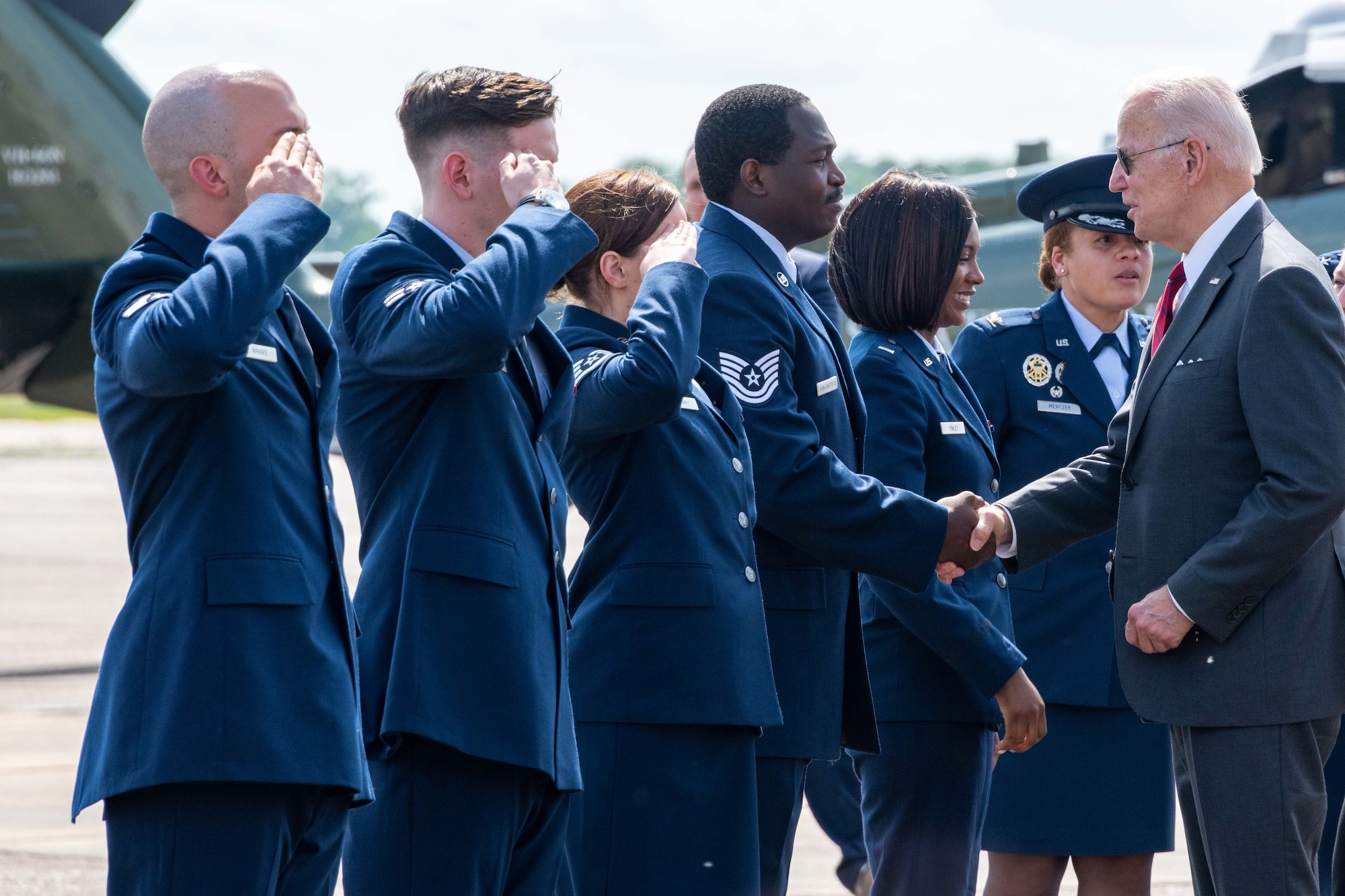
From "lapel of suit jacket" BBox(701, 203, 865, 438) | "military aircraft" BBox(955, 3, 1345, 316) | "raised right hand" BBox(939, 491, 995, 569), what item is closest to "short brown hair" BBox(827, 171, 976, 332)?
"lapel of suit jacket" BBox(701, 203, 865, 438)

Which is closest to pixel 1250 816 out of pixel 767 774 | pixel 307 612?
pixel 767 774

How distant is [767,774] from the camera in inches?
112

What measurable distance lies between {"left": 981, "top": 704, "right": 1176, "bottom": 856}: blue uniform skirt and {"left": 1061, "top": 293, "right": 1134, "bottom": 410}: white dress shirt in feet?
2.67

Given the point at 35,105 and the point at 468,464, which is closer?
the point at 468,464

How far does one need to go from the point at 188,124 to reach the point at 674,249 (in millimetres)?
920

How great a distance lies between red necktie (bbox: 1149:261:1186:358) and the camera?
9.70ft

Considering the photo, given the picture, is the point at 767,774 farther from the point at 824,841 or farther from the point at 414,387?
the point at 824,841

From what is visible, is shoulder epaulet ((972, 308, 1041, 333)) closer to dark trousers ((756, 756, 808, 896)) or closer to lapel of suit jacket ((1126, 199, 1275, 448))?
lapel of suit jacket ((1126, 199, 1275, 448))

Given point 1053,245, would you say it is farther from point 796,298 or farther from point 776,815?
point 776,815

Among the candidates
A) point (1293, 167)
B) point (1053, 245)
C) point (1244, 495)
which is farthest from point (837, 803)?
point (1293, 167)

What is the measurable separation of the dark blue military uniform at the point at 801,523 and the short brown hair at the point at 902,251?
311 millimetres

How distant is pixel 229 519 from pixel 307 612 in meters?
0.17

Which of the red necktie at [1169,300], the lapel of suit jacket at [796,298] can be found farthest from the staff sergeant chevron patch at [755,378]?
the red necktie at [1169,300]

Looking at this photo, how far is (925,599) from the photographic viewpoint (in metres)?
3.11
